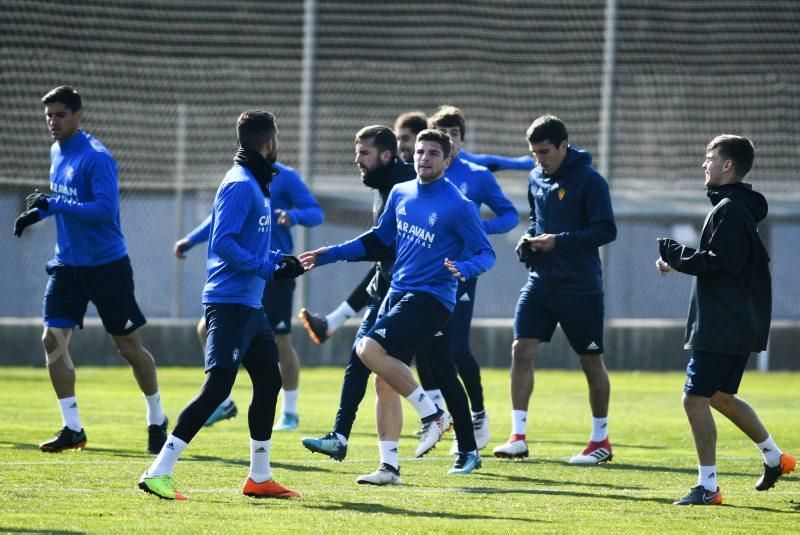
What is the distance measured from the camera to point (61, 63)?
60.1ft

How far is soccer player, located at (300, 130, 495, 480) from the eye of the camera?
8.02 metres

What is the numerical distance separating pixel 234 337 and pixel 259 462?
0.68m

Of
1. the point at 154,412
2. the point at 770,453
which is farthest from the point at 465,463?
the point at 154,412

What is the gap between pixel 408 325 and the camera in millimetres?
8031

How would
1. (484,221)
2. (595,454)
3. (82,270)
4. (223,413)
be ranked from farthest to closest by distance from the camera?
A: (223,413) → (484,221) → (82,270) → (595,454)

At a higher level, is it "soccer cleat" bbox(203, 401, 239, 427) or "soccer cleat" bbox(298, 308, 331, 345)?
"soccer cleat" bbox(298, 308, 331, 345)

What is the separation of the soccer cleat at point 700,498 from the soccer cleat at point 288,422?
4.40 metres

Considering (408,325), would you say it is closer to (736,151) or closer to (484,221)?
(736,151)

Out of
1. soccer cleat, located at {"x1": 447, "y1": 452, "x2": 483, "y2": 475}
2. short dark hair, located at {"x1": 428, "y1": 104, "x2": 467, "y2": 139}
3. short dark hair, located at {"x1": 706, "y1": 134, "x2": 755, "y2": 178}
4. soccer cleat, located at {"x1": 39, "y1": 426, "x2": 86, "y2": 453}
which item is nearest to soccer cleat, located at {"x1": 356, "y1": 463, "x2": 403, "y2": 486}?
soccer cleat, located at {"x1": 447, "y1": 452, "x2": 483, "y2": 475}

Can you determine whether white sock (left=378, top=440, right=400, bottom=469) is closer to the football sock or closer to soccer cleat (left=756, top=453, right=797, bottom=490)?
soccer cleat (left=756, top=453, right=797, bottom=490)

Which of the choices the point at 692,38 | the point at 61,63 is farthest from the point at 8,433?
the point at 692,38

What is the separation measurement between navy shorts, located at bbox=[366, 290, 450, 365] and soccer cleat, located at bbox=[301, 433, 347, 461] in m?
0.77

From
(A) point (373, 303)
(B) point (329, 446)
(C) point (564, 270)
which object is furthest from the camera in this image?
(C) point (564, 270)

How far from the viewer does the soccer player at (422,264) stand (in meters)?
8.02
